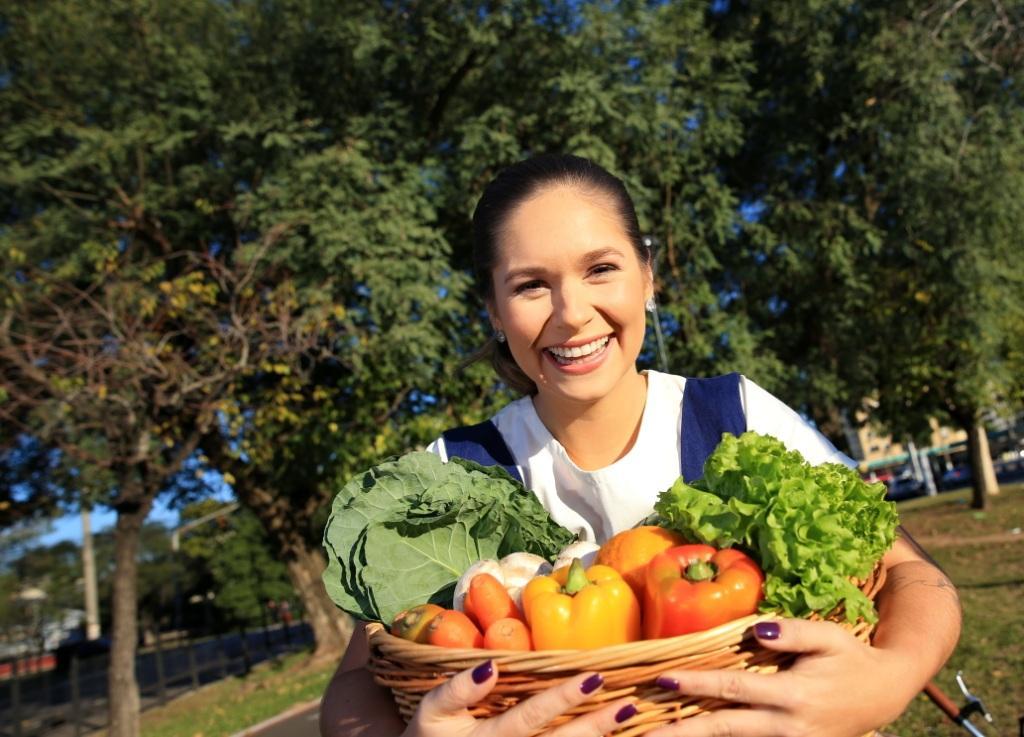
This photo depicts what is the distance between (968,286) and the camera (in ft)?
36.1

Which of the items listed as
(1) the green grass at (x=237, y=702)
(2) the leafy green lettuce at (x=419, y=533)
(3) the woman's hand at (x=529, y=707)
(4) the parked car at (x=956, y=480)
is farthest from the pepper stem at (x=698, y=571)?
(4) the parked car at (x=956, y=480)

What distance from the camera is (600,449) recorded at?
7.40ft

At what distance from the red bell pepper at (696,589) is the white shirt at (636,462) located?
0.56 metres

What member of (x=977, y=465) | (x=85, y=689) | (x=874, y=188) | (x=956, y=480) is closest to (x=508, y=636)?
(x=874, y=188)

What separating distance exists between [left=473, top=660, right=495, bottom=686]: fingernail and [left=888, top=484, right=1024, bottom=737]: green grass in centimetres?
523

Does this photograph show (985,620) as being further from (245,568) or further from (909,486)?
(909,486)

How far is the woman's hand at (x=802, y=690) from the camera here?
4.30 ft

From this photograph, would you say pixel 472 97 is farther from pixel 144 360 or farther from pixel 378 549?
pixel 378 549

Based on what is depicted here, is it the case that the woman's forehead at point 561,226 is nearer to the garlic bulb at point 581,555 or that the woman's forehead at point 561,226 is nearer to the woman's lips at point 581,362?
the woman's lips at point 581,362

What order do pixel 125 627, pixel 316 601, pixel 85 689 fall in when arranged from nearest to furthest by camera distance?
pixel 125 627, pixel 316 601, pixel 85 689

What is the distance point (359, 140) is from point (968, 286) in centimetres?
845

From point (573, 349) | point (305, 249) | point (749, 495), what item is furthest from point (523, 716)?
point (305, 249)

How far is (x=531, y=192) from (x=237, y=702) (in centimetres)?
1460

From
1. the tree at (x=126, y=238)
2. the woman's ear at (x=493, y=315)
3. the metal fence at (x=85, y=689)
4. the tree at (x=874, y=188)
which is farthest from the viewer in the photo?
the metal fence at (x=85, y=689)
